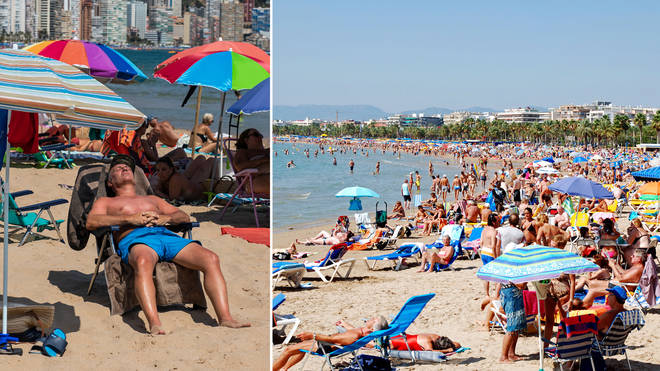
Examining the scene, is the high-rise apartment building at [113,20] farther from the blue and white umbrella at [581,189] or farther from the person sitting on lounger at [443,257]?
the person sitting on lounger at [443,257]

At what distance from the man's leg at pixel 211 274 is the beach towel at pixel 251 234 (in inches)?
95.0

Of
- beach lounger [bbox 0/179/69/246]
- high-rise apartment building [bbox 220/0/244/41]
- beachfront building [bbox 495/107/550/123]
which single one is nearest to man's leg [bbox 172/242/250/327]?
beach lounger [bbox 0/179/69/246]

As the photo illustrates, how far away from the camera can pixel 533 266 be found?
4258 millimetres

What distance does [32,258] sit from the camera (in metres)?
5.74

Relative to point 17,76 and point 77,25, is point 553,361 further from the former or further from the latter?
point 77,25

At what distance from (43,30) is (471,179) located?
39.4m

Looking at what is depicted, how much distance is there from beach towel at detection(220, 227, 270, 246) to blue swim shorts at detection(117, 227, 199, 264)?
7.85 ft

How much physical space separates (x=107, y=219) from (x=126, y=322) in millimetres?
692

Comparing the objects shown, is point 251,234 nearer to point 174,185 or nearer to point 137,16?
point 174,185

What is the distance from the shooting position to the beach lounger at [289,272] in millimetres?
7633

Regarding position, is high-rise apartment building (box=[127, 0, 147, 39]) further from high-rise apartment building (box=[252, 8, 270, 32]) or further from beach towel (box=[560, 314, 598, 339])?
beach towel (box=[560, 314, 598, 339])

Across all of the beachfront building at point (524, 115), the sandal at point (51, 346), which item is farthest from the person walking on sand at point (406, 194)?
the beachfront building at point (524, 115)

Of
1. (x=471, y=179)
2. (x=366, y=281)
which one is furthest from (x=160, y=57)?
(x=366, y=281)

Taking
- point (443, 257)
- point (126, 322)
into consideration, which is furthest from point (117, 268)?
point (443, 257)
